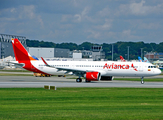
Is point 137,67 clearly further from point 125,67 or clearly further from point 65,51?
point 65,51

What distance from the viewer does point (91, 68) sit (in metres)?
49.2

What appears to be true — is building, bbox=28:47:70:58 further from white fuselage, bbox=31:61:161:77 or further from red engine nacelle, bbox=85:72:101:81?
red engine nacelle, bbox=85:72:101:81

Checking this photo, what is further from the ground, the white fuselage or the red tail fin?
the red tail fin

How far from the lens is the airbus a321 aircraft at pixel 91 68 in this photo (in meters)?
47.6

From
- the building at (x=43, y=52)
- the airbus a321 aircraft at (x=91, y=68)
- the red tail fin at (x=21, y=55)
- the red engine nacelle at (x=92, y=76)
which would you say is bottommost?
the red engine nacelle at (x=92, y=76)

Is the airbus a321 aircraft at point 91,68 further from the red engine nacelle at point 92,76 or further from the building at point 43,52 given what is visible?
the building at point 43,52

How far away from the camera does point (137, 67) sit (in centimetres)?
→ 4781

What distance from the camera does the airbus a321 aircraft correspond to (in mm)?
47562

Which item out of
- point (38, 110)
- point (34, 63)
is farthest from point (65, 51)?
point (38, 110)

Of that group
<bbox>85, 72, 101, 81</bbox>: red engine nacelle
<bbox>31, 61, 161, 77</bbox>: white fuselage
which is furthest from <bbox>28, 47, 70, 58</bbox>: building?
<bbox>85, 72, 101, 81</bbox>: red engine nacelle

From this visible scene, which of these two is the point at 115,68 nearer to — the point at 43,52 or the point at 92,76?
the point at 92,76

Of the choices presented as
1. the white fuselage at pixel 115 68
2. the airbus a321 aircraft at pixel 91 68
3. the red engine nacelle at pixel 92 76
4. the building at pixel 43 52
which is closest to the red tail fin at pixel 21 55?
the airbus a321 aircraft at pixel 91 68

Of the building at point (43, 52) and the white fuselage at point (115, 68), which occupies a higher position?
the building at point (43, 52)

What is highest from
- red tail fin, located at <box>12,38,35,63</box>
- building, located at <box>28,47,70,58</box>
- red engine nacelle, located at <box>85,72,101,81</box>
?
building, located at <box>28,47,70,58</box>
